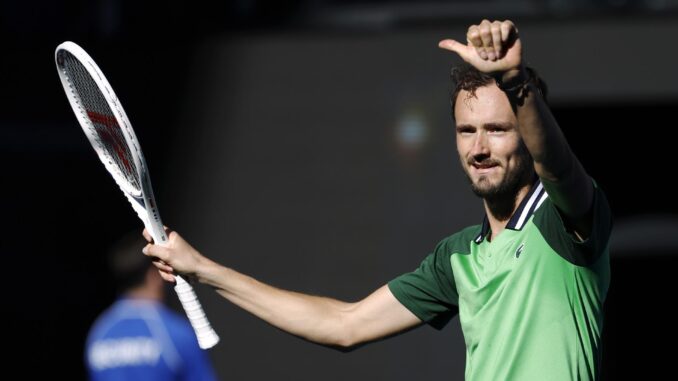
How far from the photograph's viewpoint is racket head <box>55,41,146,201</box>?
12.5 ft

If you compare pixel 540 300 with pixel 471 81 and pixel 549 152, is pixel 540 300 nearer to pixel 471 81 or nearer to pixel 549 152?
pixel 549 152

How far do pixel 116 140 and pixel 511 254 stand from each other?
1351 mm

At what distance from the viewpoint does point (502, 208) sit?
129 inches

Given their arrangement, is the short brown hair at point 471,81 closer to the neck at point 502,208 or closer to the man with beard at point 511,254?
the man with beard at point 511,254

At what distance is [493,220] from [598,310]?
0.39 metres

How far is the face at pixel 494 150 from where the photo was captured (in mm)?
3205

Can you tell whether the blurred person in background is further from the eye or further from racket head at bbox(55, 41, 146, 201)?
the eye

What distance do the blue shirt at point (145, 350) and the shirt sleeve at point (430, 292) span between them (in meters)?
1.92

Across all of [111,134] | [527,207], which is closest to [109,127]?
[111,134]

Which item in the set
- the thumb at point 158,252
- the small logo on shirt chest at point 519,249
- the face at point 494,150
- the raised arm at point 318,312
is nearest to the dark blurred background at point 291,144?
the raised arm at point 318,312

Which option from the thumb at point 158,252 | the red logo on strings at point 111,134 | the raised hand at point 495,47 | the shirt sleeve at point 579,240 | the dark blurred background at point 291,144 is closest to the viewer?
the raised hand at point 495,47

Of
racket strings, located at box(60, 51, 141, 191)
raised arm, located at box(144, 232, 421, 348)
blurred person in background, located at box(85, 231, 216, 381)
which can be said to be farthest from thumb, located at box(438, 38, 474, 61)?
blurred person in background, located at box(85, 231, 216, 381)

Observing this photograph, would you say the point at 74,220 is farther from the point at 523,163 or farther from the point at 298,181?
the point at 523,163

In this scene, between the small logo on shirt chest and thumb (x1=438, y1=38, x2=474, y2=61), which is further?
the small logo on shirt chest
